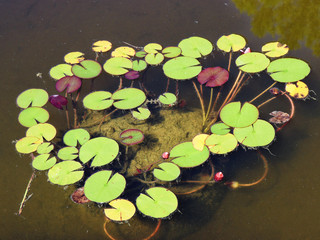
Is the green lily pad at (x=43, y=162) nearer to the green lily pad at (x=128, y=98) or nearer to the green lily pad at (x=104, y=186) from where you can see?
the green lily pad at (x=104, y=186)

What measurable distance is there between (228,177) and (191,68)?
1.28 meters

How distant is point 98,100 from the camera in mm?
3057

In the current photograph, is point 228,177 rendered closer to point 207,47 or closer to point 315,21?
point 207,47

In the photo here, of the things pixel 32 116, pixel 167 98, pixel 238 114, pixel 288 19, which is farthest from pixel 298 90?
pixel 32 116

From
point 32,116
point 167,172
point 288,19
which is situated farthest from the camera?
point 288,19

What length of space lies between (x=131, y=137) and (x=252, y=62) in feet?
5.23

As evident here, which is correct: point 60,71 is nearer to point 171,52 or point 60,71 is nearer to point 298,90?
point 171,52

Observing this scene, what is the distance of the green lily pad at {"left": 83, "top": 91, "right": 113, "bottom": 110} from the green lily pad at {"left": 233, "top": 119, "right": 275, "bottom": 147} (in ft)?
4.35

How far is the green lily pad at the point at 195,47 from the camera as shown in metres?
3.42

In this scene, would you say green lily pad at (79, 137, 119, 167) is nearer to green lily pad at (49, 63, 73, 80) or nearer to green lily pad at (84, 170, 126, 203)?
green lily pad at (84, 170, 126, 203)

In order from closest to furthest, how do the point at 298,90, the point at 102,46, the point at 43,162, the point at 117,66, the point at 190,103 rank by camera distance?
the point at 43,162
the point at 298,90
the point at 190,103
the point at 117,66
the point at 102,46

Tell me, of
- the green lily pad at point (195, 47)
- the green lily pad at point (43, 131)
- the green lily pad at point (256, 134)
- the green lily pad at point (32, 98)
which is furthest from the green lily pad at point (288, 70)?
the green lily pad at point (32, 98)

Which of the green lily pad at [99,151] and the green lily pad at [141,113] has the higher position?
the green lily pad at [141,113]

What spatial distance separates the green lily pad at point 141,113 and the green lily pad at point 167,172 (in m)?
0.60
